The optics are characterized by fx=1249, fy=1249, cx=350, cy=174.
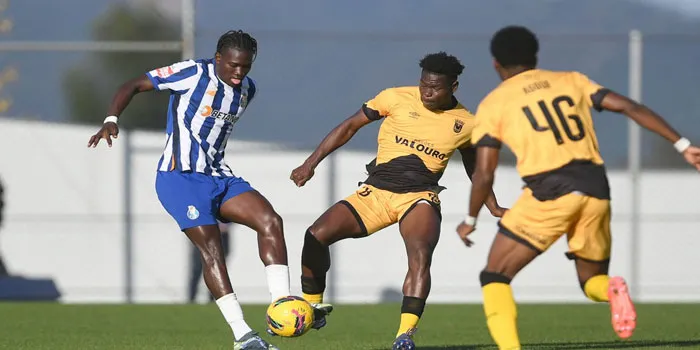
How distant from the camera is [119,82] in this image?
23938 mm

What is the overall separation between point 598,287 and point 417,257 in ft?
6.00

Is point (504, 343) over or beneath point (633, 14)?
beneath

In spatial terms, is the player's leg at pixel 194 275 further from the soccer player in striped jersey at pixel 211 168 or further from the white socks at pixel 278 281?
the white socks at pixel 278 281

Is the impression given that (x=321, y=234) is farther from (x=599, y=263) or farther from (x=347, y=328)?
(x=347, y=328)

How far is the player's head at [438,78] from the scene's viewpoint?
9.36 metres

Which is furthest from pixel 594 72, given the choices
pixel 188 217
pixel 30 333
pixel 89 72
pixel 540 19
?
pixel 188 217

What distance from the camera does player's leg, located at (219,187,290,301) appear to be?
8625 mm

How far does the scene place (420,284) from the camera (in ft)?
29.9

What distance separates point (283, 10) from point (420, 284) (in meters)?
15.9

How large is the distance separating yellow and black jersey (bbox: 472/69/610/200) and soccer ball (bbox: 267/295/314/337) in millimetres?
1821

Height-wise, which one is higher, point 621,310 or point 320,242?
point 320,242

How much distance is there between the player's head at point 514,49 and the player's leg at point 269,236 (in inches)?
79.3

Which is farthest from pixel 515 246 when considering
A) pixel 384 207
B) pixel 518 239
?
pixel 384 207

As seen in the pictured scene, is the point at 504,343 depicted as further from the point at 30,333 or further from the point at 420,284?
the point at 30,333
